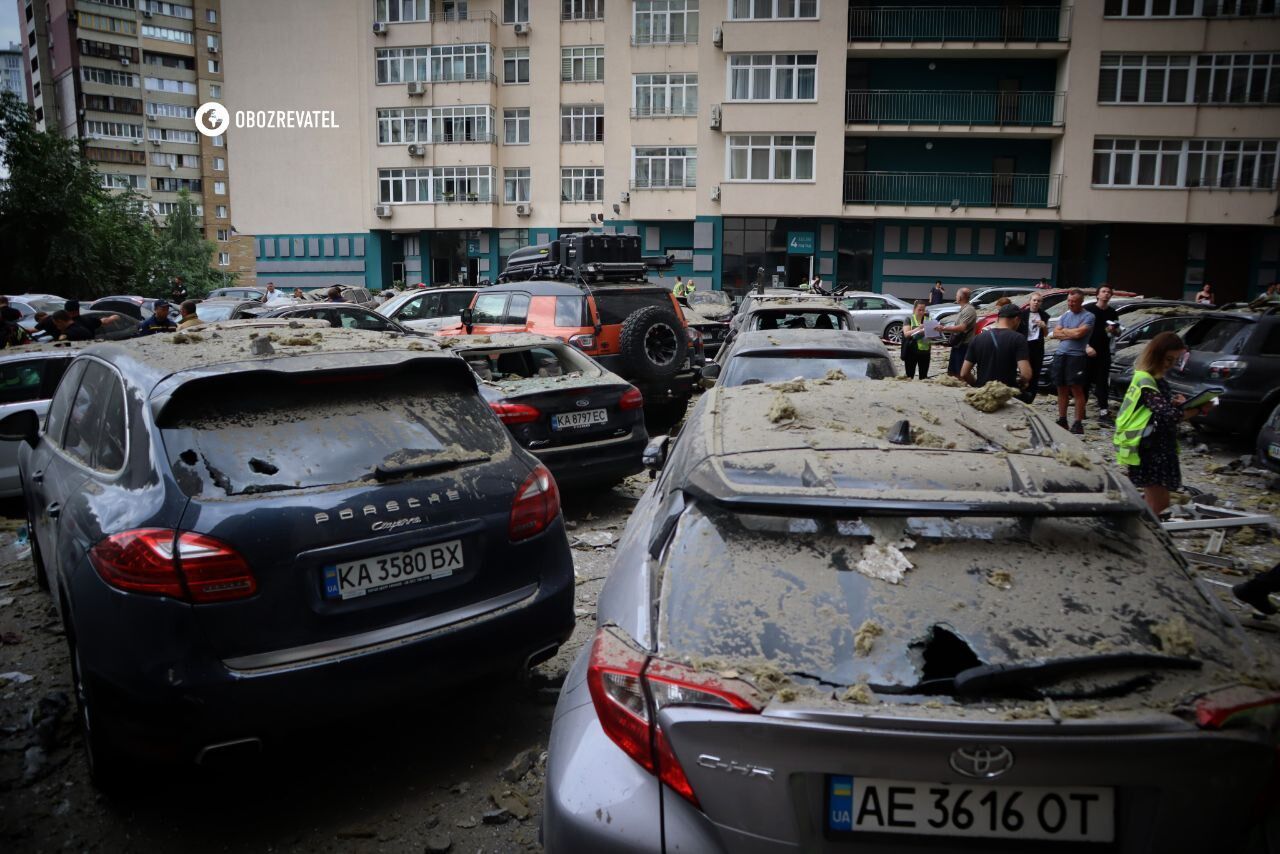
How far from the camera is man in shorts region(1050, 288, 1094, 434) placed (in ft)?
36.3

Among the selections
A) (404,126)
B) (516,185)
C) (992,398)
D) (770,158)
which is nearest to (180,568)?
(992,398)

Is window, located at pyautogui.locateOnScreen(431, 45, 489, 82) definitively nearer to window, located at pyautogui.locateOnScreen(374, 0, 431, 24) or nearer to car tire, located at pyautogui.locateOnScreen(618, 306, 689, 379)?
window, located at pyautogui.locateOnScreen(374, 0, 431, 24)

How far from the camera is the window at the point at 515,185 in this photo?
45219 millimetres

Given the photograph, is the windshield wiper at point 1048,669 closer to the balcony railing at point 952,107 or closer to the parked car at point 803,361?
the parked car at point 803,361

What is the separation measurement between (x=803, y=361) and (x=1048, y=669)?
5433 millimetres

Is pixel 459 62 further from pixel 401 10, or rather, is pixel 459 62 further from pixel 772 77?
pixel 772 77

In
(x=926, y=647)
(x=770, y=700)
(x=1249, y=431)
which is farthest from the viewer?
(x=1249, y=431)

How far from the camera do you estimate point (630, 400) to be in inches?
291

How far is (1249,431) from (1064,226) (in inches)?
1111

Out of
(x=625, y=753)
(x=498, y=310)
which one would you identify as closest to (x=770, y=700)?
(x=625, y=753)

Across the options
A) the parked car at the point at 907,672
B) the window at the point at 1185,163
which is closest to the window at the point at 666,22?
the window at the point at 1185,163

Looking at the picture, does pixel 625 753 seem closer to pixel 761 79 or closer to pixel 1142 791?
pixel 1142 791

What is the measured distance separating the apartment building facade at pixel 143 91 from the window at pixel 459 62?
43.3 metres

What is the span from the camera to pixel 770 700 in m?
1.89
